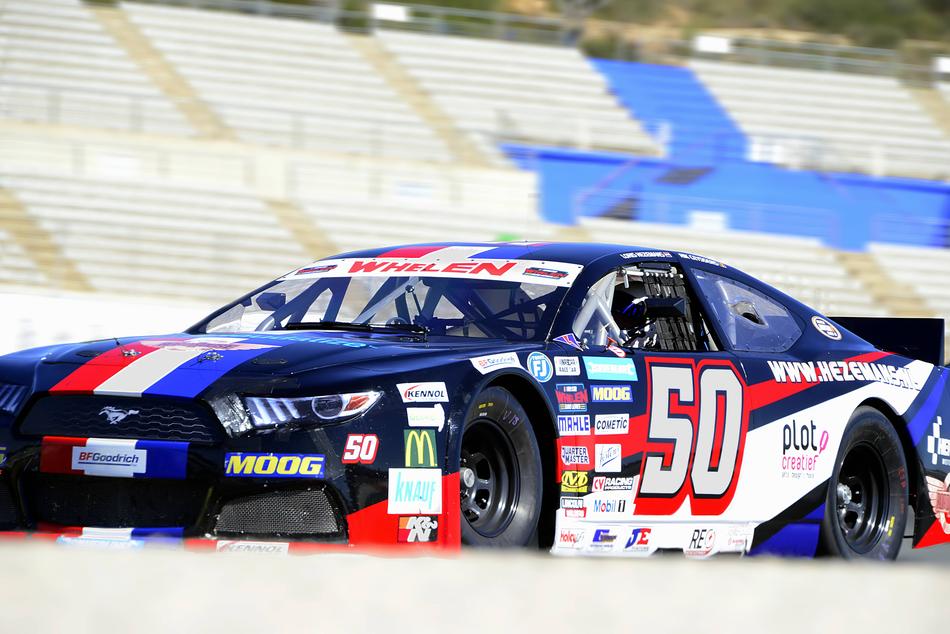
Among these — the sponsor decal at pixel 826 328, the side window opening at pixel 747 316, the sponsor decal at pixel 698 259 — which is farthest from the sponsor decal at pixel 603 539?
the sponsor decal at pixel 826 328

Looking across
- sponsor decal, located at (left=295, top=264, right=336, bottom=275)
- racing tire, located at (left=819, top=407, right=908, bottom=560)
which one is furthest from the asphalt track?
racing tire, located at (left=819, top=407, right=908, bottom=560)

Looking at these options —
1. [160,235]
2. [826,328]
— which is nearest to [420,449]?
[826,328]

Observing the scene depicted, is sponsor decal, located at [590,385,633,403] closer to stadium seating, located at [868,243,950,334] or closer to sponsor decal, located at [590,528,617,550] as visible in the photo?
sponsor decal, located at [590,528,617,550]

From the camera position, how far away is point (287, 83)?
23.4 meters

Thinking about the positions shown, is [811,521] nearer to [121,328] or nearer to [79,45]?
[121,328]

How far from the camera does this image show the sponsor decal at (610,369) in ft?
16.3

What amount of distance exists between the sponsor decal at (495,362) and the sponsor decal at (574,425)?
0.26m

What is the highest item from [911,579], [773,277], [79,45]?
[911,579]

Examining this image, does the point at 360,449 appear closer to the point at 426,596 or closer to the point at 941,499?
the point at 426,596

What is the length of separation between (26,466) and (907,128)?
23470 mm

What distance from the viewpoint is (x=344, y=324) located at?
530 cm

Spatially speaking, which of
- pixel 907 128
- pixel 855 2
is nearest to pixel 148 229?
pixel 907 128

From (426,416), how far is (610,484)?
0.95 metres

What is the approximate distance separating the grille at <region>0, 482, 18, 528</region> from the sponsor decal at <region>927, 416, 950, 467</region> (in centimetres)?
393
